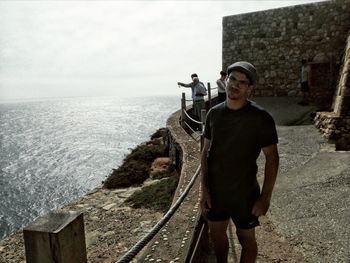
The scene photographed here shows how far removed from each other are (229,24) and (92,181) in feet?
61.0

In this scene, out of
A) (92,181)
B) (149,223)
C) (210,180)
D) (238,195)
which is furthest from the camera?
(92,181)

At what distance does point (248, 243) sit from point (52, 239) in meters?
1.62

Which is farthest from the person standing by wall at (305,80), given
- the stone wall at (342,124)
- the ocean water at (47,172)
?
the ocean water at (47,172)

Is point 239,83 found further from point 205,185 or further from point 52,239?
point 52,239

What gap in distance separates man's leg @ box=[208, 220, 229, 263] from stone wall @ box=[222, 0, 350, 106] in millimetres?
11694

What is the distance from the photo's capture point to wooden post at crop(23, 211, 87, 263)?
1371 mm

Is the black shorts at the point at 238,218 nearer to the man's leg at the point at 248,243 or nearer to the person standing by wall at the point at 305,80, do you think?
the man's leg at the point at 248,243

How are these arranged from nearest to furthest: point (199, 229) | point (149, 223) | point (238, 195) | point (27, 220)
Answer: point (238, 195) < point (199, 229) < point (149, 223) < point (27, 220)

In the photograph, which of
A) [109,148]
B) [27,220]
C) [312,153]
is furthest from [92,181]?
[312,153]

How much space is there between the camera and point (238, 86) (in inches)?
90.7

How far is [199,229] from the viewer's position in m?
3.25

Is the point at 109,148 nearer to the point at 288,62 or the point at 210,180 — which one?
the point at 288,62

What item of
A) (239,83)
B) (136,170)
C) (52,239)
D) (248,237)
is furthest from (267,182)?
(136,170)

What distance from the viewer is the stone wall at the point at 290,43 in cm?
1242
